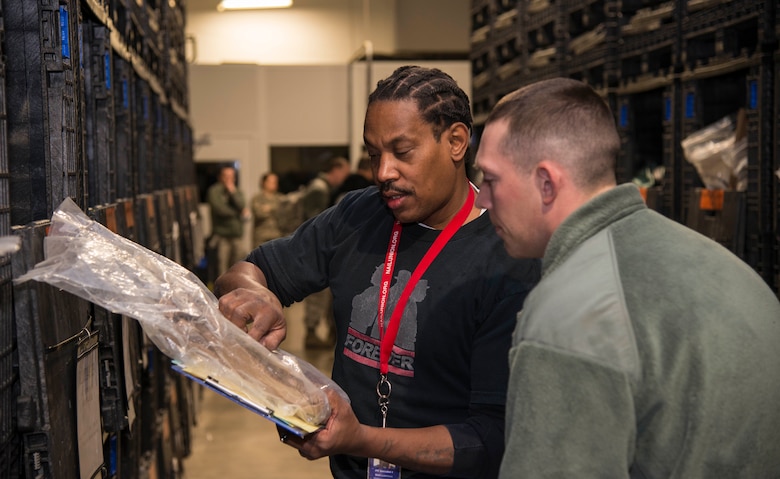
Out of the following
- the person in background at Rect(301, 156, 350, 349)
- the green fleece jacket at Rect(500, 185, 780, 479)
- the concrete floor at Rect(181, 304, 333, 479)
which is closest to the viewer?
the green fleece jacket at Rect(500, 185, 780, 479)

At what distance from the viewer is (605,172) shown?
1623 mm

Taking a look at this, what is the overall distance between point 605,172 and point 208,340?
2.69 feet

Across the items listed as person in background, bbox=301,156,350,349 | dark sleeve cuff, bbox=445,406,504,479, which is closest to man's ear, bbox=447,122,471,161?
dark sleeve cuff, bbox=445,406,504,479

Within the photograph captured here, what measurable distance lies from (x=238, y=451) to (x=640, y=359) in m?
5.62

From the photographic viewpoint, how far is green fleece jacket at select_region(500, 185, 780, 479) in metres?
1.40

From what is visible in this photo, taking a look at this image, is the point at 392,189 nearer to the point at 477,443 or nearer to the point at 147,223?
the point at 477,443

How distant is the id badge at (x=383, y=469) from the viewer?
2.25 m

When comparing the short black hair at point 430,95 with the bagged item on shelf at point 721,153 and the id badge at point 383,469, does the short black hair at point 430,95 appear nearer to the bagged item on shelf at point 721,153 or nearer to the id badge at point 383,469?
the id badge at point 383,469

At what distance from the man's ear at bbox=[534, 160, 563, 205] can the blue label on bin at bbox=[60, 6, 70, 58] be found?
1.17 m

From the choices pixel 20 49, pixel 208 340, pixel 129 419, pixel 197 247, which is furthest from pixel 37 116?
pixel 197 247

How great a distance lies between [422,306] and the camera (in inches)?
89.0

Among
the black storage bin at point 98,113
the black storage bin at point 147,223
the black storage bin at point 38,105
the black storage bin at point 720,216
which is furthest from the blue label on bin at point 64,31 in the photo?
the black storage bin at point 720,216

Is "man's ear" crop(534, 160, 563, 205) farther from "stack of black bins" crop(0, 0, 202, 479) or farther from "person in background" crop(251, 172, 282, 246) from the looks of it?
"person in background" crop(251, 172, 282, 246)

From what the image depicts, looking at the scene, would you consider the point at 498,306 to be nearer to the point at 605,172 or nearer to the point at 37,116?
the point at 605,172
